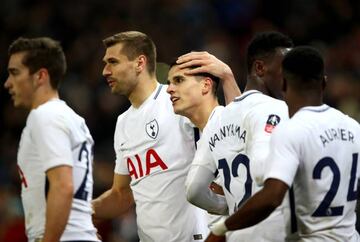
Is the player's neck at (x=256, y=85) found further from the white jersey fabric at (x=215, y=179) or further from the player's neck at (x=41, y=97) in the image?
the player's neck at (x=41, y=97)

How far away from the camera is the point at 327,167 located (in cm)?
556

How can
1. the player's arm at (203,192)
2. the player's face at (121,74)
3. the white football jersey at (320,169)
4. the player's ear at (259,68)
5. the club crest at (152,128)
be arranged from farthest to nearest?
1. the player's face at (121,74)
2. the club crest at (152,128)
3. the player's ear at (259,68)
4. the player's arm at (203,192)
5. the white football jersey at (320,169)

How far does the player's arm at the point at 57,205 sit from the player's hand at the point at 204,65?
1781mm

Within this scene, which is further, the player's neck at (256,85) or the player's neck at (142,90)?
the player's neck at (142,90)

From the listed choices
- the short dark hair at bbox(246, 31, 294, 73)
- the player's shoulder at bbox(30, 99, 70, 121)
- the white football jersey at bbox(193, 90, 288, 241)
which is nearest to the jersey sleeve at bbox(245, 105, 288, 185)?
the white football jersey at bbox(193, 90, 288, 241)

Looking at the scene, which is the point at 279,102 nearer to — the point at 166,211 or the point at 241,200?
the point at 241,200

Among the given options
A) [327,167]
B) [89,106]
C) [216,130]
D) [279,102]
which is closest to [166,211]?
[216,130]

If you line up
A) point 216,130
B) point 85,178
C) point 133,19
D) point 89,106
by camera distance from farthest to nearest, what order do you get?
point 133,19 → point 89,106 → point 216,130 → point 85,178

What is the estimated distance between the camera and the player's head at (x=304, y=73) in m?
5.62

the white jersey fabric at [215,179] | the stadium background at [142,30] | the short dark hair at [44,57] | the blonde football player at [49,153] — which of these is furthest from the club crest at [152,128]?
the stadium background at [142,30]

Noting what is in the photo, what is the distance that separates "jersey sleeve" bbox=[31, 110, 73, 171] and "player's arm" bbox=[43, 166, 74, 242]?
85 millimetres

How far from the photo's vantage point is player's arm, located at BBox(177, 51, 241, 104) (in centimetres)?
710

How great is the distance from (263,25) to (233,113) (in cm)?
789

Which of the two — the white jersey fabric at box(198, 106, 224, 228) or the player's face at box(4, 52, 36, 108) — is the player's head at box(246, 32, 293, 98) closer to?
the white jersey fabric at box(198, 106, 224, 228)
